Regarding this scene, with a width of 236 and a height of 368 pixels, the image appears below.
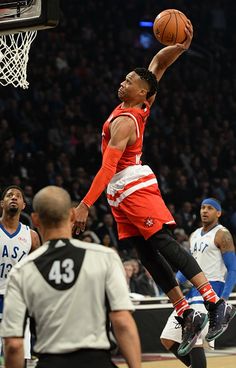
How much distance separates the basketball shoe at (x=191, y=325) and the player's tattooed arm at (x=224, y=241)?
244 centimetres

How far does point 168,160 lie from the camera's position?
19.2 metres

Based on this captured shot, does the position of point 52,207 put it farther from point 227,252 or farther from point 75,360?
point 227,252

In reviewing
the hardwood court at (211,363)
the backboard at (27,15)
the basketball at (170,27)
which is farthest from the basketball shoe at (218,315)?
the hardwood court at (211,363)

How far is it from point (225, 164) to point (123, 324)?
15.9 meters

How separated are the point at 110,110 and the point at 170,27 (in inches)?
480

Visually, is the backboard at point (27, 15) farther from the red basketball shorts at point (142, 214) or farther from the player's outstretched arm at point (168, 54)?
the red basketball shorts at point (142, 214)

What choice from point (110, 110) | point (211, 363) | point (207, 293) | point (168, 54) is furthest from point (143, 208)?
point (110, 110)

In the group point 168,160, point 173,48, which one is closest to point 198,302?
point 173,48

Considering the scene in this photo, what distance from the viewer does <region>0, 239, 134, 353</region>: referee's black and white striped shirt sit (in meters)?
4.52

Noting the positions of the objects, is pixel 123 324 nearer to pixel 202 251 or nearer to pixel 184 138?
pixel 202 251

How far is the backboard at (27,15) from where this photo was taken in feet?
24.2

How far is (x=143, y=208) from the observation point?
7.30 metres

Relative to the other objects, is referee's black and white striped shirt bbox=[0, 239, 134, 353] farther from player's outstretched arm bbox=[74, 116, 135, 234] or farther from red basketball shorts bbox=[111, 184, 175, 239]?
red basketball shorts bbox=[111, 184, 175, 239]

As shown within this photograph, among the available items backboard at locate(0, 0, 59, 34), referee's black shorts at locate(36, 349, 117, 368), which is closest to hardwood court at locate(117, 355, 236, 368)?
backboard at locate(0, 0, 59, 34)
